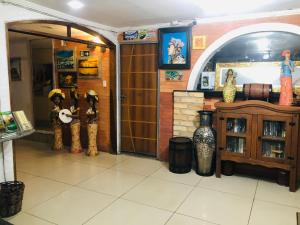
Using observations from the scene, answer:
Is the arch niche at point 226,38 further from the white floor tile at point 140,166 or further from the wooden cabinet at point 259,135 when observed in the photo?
the white floor tile at point 140,166

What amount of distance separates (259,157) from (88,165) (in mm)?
2646

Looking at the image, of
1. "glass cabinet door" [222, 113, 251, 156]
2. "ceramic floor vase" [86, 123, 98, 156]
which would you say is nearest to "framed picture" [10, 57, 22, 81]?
"ceramic floor vase" [86, 123, 98, 156]

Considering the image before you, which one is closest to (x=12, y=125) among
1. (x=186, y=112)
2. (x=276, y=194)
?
(x=186, y=112)

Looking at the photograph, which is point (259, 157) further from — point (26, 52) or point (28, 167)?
point (26, 52)

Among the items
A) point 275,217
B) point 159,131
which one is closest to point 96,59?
point 159,131

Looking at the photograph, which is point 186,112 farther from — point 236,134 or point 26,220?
point 26,220

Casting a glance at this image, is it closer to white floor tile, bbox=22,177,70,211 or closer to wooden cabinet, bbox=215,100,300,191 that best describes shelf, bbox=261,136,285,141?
wooden cabinet, bbox=215,100,300,191

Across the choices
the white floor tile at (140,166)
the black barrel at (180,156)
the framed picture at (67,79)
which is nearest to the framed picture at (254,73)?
the black barrel at (180,156)

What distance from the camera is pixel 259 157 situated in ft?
10.9

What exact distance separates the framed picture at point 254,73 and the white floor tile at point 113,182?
1.92 metres

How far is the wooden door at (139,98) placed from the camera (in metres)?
4.40

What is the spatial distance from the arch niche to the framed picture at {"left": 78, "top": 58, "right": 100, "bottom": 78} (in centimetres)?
188

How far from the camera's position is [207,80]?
3979 millimetres

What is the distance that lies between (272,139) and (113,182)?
2.22 metres
